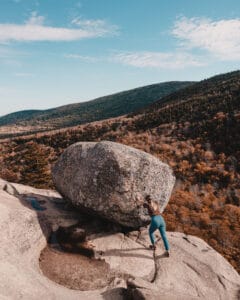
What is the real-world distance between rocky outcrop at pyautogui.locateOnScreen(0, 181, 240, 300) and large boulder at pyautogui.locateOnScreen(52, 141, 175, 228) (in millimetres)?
1182

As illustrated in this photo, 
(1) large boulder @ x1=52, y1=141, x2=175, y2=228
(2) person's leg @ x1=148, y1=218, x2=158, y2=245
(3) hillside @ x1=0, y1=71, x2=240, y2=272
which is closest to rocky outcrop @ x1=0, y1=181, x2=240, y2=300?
(2) person's leg @ x1=148, y1=218, x2=158, y2=245

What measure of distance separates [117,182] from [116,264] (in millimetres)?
3333

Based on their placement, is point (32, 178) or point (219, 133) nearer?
point (32, 178)

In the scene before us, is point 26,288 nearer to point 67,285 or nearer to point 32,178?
point 67,285

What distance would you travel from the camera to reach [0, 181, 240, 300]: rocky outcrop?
9750 mm

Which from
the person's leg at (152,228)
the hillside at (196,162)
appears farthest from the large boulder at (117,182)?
the hillside at (196,162)

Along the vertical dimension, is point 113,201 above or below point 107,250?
above

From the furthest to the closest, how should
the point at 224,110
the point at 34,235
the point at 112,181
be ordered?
the point at 224,110, the point at 112,181, the point at 34,235

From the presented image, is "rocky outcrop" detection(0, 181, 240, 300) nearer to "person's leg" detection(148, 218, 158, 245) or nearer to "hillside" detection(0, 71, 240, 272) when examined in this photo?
"person's leg" detection(148, 218, 158, 245)

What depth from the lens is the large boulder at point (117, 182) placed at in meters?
13.4

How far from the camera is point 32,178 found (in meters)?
29.7

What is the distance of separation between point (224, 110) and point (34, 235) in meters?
41.5

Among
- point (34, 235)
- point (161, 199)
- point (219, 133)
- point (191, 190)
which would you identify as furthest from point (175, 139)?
point (34, 235)

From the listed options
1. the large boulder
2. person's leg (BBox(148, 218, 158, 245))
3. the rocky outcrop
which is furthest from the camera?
the large boulder
